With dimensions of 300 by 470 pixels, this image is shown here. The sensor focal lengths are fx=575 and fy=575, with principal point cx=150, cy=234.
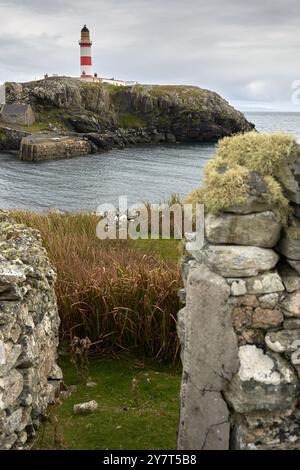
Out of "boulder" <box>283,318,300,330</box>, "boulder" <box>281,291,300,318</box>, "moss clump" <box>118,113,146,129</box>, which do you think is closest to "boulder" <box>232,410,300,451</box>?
"boulder" <box>283,318,300,330</box>

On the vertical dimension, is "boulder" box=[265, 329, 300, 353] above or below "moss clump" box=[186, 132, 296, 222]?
below

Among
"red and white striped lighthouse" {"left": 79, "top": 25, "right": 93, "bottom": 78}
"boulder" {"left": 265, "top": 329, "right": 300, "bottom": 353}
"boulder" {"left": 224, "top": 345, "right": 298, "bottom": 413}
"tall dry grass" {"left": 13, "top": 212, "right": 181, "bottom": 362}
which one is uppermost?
"red and white striped lighthouse" {"left": 79, "top": 25, "right": 93, "bottom": 78}

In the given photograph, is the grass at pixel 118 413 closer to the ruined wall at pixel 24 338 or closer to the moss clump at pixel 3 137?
the ruined wall at pixel 24 338

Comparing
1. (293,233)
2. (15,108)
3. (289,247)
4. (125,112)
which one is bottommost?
(289,247)

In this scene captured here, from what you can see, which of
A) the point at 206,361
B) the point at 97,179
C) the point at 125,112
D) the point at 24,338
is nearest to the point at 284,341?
the point at 206,361

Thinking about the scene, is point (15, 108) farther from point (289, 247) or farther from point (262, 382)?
point (262, 382)

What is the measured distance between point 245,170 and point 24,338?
A: 293 cm

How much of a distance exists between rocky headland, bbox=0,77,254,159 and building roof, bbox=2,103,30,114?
2127 mm

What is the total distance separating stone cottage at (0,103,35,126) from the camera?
67125 millimetres

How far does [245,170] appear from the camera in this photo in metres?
5.19

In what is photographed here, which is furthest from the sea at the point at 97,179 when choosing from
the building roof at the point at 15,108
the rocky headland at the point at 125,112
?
the building roof at the point at 15,108

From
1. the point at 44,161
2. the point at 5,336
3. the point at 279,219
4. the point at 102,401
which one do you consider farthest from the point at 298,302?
the point at 44,161

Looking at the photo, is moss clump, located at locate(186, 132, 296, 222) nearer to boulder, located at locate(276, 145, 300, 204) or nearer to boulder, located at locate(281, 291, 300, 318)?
boulder, located at locate(276, 145, 300, 204)
